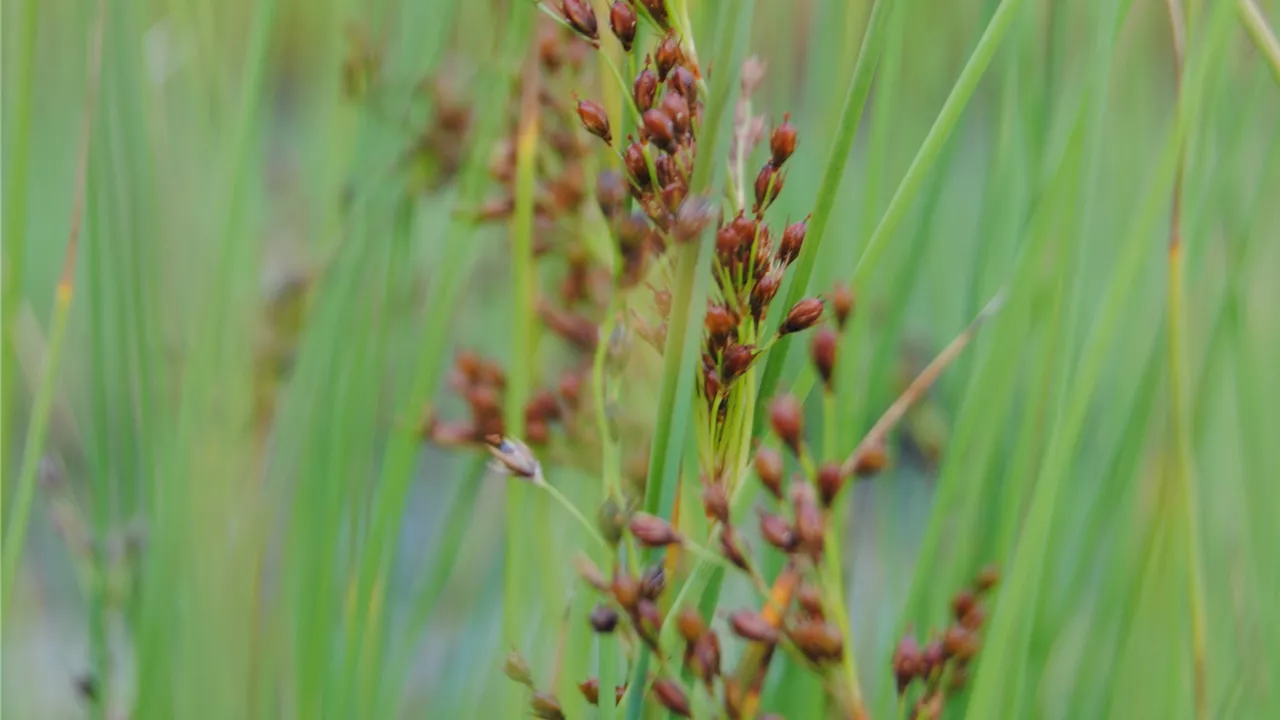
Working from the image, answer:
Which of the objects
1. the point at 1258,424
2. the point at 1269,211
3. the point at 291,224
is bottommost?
the point at 291,224

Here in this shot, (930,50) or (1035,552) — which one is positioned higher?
(930,50)

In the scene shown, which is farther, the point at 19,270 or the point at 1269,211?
the point at 1269,211

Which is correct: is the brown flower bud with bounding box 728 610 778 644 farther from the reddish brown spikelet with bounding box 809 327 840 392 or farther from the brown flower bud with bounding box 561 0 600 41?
the brown flower bud with bounding box 561 0 600 41

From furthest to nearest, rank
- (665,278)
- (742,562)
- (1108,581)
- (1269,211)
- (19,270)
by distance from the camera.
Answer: (1269,211), (1108,581), (19,270), (665,278), (742,562)

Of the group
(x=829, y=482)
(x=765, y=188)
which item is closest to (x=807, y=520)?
(x=829, y=482)

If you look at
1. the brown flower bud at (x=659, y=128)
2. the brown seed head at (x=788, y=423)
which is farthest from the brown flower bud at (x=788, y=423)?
the brown flower bud at (x=659, y=128)

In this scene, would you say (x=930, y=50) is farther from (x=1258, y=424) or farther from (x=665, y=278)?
(x=665, y=278)

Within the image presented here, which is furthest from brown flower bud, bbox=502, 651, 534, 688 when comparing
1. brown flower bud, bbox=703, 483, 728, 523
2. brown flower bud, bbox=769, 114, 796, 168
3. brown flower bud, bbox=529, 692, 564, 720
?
brown flower bud, bbox=769, 114, 796, 168

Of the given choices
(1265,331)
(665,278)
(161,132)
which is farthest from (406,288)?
(1265,331)
